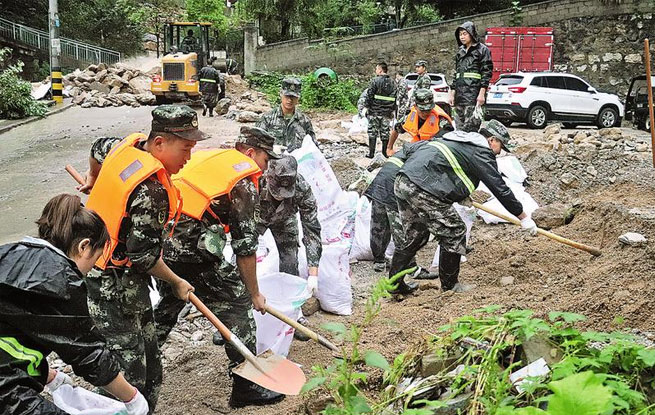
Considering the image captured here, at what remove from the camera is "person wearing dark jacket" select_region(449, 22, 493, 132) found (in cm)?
829

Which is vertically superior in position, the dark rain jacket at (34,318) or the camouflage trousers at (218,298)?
the dark rain jacket at (34,318)

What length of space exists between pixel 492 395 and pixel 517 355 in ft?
1.04

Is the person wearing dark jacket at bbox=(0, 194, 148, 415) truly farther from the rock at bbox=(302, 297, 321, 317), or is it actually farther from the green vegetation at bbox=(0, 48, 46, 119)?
the green vegetation at bbox=(0, 48, 46, 119)

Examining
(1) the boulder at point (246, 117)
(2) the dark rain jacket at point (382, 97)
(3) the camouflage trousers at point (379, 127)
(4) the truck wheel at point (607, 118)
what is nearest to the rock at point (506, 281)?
(3) the camouflage trousers at point (379, 127)

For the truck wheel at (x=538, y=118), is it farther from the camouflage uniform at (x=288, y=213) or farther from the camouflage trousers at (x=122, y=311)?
the camouflage trousers at (x=122, y=311)

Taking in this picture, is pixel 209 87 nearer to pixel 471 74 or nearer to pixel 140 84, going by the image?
pixel 140 84

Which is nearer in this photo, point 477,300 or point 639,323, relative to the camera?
point 639,323

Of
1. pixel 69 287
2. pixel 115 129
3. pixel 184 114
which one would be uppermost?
pixel 184 114

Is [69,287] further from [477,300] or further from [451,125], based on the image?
[451,125]

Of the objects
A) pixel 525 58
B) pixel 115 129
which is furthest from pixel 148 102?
pixel 525 58

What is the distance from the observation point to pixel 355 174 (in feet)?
30.4

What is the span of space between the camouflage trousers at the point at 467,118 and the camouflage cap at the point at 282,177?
163 inches

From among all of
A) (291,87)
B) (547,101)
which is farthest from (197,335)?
(547,101)

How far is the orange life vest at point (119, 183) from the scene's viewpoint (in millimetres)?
2934
